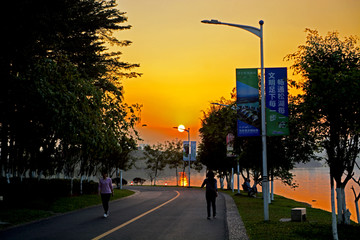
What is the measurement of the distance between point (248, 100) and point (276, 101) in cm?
108

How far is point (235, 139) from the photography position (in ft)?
89.9

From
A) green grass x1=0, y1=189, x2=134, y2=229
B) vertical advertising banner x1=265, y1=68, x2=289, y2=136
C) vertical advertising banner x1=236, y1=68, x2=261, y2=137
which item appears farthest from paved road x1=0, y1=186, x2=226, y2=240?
vertical advertising banner x1=265, y1=68, x2=289, y2=136

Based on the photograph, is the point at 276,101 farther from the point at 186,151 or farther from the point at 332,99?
the point at 186,151

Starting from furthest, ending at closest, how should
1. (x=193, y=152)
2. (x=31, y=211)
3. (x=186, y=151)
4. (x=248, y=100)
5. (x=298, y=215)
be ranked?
(x=186, y=151), (x=193, y=152), (x=31, y=211), (x=248, y=100), (x=298, y=215)

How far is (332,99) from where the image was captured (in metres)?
11.5

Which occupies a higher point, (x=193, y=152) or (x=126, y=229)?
(x=193, y=152)

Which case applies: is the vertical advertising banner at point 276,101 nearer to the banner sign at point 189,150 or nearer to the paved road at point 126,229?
the paved road at point 126,229

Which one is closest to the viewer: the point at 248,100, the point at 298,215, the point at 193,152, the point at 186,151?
the point at 298,215

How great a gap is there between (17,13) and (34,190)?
1258cm

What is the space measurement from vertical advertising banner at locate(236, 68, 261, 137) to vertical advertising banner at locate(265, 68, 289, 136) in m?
0.49

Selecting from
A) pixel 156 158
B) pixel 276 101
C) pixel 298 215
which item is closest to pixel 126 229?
pixel 298 215

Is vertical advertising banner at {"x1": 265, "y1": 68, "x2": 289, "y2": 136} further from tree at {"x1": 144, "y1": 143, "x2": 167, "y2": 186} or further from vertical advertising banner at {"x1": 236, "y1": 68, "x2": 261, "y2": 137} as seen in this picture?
tree at {"x1": 144, "y1": 143, "x2": 167, "y2": 186}

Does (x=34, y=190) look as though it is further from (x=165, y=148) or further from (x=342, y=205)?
(x=165, y=148)

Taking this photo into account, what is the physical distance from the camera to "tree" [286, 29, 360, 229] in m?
11.4
